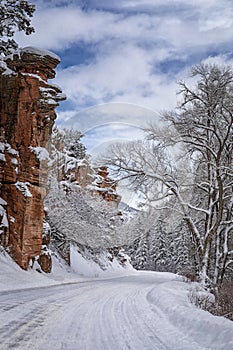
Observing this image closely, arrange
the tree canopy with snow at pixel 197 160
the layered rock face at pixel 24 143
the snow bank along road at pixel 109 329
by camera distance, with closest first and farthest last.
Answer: the snow bank along road at pixel 109 329, the tree canopy with snow at pixel 197 160, the layered rock face at pixel 24 143

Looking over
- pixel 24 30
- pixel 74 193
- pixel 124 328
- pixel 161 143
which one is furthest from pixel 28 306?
pixel 74 193

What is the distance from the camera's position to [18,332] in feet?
18.5

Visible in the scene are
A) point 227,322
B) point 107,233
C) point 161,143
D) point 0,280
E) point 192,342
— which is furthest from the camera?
point 107,233

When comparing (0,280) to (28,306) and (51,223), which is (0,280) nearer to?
(28,306)

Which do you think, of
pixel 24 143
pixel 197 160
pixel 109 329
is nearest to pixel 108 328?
pixel 109 329

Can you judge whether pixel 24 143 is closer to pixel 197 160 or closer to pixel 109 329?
pixel 197 160

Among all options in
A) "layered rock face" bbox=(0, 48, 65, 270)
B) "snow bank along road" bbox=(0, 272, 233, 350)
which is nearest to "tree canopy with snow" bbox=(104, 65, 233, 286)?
"layered rock face" bbox=(0, 48, 65, 270)

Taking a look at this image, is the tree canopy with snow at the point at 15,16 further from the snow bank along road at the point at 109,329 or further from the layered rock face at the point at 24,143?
the snow bank along road at the point at 109,329

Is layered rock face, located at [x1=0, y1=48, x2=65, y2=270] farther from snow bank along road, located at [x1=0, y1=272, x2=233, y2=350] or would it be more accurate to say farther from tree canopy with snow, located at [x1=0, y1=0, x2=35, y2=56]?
snow bank along road, located at [x1=0, y1=272, x2=233, y2=350]

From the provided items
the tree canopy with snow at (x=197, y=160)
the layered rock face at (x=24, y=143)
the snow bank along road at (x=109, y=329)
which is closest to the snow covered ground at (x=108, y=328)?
the snow bank along road at (x=109, y=329)

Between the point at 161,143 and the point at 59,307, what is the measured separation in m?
9.44

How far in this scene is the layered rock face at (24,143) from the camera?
812 inches

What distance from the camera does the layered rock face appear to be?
20.6 m

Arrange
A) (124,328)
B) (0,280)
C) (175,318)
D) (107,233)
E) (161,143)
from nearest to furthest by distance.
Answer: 1. (124,328)
2. (175,318)
3. (0,280)
4. (161,143)
5. (107,233)
